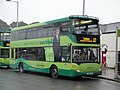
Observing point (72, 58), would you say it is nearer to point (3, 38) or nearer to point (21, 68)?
point (21, 68)

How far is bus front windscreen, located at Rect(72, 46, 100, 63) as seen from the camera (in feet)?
64.5

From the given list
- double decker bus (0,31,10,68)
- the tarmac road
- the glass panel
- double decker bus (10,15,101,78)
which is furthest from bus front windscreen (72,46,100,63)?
double decker bus (0,31,10,68)

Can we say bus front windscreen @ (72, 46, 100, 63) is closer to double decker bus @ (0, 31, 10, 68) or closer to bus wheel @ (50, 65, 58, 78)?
bus wheel @ (50, 65, 58, 78)

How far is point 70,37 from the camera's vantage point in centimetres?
1988

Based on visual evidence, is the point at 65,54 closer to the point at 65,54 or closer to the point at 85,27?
the point at 65,54

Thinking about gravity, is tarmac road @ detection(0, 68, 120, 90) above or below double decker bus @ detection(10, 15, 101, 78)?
below

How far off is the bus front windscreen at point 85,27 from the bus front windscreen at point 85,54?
3.34ft

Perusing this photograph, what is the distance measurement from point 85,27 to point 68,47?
5.55 ft

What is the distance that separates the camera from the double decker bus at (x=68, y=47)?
19.7 m

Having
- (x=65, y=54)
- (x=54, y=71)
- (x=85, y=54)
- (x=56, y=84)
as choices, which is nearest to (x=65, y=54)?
(x=65, y=54)

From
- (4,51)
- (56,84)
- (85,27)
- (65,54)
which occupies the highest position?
(85,27)

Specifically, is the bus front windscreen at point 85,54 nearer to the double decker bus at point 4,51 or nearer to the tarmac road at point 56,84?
the tarmac road at point 56,84

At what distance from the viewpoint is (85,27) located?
20.2 metres

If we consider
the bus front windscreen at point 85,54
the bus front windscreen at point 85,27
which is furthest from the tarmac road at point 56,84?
the bus front windscreen at point 85,27
